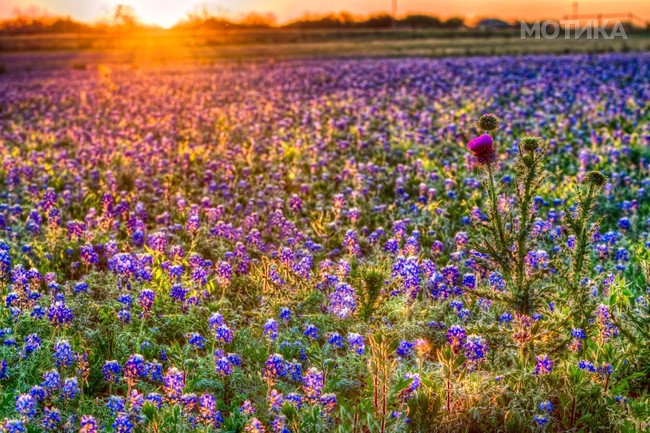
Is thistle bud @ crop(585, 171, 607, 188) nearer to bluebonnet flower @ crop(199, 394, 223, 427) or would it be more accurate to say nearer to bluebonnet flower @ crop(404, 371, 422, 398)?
bluebonnet flower @ crop(404, 371, 422, 398)

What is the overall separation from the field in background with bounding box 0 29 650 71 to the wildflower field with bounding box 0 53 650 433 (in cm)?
2250

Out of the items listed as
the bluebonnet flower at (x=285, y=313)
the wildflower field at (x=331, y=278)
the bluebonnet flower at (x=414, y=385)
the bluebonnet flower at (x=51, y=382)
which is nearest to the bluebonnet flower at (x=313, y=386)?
the wildflower field at (x=331, y=278)

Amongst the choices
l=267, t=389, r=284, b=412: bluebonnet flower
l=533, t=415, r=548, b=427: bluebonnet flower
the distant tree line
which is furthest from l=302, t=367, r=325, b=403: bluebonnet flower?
the distant tree line

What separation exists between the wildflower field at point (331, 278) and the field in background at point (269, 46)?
2250 centimetres

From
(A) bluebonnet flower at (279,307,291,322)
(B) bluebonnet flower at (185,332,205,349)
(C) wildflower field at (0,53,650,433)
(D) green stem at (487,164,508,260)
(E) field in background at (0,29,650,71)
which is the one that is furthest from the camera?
(E) field in background at (0,29,650,71)

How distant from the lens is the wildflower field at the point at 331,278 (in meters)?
3.79

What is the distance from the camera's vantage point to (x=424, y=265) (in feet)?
17.6

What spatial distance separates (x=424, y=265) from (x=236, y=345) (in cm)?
174

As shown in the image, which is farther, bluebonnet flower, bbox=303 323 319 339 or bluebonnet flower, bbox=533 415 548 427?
bluebonnet flower, bbox=303 323 319 339

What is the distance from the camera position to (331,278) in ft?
17.5

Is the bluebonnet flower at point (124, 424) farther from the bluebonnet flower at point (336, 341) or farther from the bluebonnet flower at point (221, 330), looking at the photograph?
the bluebonnet flower at point (336, 341)

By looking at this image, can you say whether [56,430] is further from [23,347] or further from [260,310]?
[260,310]

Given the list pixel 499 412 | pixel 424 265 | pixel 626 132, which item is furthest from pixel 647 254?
pixel 626 132

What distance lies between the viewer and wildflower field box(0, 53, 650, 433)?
3787mm
